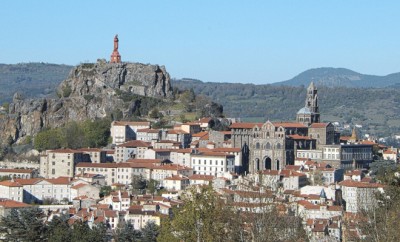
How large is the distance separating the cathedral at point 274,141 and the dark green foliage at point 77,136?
1296 cm

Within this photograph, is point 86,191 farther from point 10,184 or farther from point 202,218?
point 202,218

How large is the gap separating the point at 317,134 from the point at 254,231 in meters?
50.6

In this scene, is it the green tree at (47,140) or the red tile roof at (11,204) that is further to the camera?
the green tree at (47,140)

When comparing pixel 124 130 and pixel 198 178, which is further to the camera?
pixel 124 130

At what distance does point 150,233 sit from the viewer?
53875 mm

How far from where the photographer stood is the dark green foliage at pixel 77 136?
84.6 m

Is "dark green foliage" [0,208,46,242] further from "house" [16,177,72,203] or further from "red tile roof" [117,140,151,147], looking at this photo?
"red tile roof" [117,140,151,147]

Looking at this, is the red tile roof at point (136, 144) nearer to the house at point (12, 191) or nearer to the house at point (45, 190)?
the house at point (45, 190)

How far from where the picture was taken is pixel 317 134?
78.1 meters

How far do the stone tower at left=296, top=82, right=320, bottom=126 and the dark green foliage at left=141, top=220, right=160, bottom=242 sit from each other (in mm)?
28481

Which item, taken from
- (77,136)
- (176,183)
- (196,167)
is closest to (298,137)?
(196,167)

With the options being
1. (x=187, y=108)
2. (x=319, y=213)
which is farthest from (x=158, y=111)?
(x=319, y=213)

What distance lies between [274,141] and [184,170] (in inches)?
309

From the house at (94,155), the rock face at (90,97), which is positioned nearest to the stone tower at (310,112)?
the rock face at (90,97)
